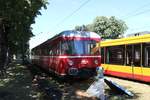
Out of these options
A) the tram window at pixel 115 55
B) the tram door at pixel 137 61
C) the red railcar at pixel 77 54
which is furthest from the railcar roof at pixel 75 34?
the tram door at pixel 137 61

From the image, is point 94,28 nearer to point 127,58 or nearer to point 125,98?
point 127,58

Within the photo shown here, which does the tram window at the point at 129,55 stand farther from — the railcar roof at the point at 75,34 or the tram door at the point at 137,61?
the railcar roof at the point at 75,34

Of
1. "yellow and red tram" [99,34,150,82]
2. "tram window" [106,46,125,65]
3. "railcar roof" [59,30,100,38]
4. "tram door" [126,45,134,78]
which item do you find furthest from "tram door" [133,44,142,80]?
"railcar roof" [59,30,100,38]

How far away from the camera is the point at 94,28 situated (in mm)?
75250

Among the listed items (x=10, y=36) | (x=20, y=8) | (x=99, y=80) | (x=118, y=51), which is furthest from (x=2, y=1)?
(x=10, y=36)

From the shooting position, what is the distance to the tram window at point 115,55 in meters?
23.8

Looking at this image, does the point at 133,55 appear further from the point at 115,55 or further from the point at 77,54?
the point at 115,55

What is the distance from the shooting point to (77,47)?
22.2 m

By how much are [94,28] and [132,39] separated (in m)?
53.4

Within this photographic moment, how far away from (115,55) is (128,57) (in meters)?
2.35

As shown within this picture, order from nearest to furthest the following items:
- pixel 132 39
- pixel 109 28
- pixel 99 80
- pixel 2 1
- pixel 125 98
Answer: pixel 99 80 < pixel 125 98 < pixel 2 1 < pixel 132 39 < pixel 109 28

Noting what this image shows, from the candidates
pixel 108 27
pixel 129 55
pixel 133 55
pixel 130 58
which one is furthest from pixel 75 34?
pixel 108 27

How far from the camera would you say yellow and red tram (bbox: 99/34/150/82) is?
20.3 metres

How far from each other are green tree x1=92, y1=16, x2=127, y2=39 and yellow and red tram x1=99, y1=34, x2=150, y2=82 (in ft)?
154
